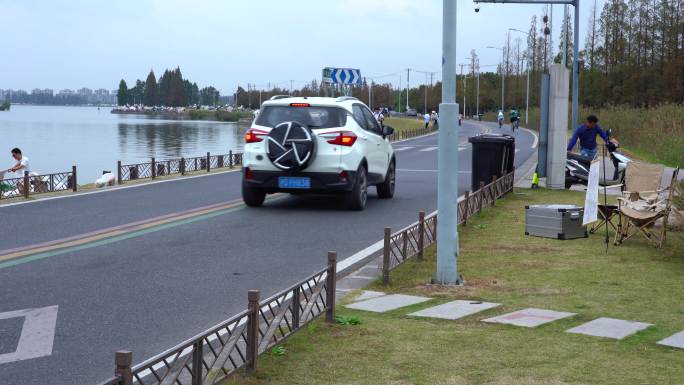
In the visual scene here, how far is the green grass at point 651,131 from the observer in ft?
110

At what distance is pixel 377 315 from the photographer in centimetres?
794

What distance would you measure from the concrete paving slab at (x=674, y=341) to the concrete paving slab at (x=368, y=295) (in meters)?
2.82

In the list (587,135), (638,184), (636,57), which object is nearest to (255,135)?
(638,184)

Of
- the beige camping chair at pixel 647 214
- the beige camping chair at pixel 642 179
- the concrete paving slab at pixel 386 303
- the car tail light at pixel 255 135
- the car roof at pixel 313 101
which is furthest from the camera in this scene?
the car roof at pixel 313 101

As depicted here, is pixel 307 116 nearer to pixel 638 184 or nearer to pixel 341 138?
pixel 341 138

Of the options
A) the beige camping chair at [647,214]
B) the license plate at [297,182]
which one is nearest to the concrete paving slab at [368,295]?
the beige camping chair at [647,214]

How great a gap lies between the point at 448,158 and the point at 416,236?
1.86 meters

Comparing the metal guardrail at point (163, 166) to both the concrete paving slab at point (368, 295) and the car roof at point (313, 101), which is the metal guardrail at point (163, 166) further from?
the concrete paving slab at point (368, 295)

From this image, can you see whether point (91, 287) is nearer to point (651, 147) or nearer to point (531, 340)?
point (531, 340)

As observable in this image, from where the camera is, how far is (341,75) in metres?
38.0

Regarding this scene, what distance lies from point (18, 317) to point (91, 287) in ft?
4.37

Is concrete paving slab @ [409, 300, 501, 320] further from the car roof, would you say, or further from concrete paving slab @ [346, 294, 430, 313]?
the car roof

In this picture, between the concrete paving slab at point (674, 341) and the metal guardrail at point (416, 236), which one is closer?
the concrete paving slab at point (674, 341)

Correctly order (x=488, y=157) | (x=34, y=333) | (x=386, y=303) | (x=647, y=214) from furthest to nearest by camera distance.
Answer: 1. (x=488, y=157)
2. (x=647, y=214)
3. (x=386, y=303)
4. (x=34, y=333)
